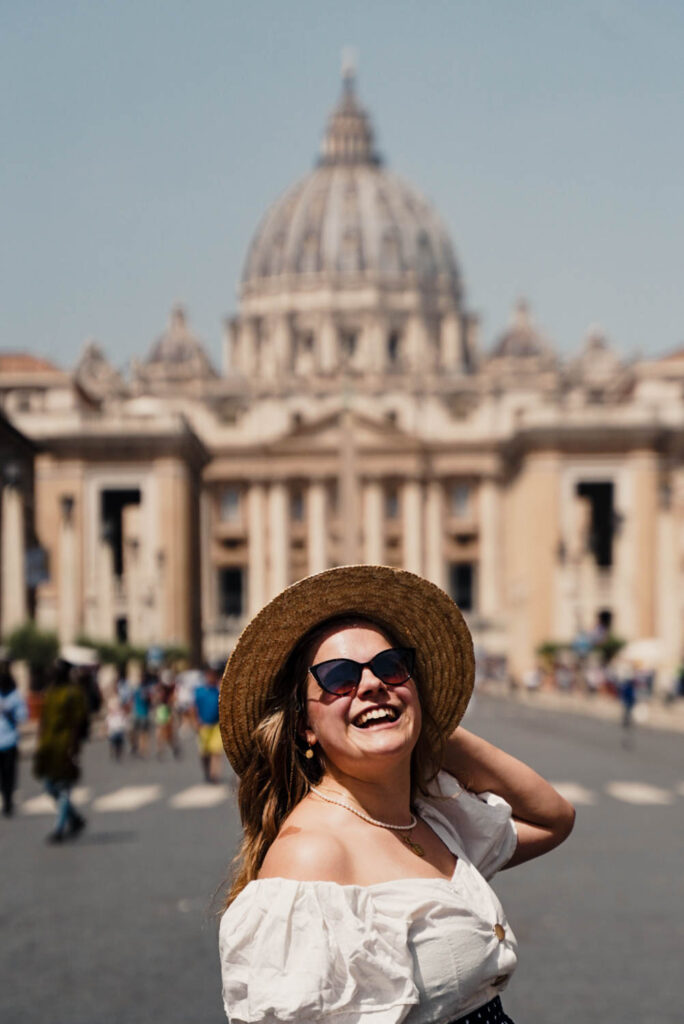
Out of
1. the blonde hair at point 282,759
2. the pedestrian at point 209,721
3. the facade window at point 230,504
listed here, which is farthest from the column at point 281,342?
the blonde hair at point 282,759

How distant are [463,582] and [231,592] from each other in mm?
14298

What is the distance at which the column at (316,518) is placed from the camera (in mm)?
127750

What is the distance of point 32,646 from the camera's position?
46.1m

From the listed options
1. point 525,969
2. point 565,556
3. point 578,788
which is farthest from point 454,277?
point 525,969

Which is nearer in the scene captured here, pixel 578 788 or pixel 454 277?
pixel 578 788

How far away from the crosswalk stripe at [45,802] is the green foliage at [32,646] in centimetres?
2039

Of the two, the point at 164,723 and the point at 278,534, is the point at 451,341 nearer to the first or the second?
the point at 278,534

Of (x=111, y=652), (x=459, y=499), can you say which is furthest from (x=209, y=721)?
(x=459, y=499)

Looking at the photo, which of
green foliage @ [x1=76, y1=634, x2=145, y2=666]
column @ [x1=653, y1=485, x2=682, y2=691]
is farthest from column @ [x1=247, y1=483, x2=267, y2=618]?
green foliage @ [x1=76, y1=634, x2=145, y2=666]

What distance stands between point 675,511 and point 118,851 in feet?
239

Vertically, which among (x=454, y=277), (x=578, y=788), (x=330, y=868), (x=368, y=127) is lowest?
(x=578, y=788)

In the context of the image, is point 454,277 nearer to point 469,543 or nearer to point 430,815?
point 469,543

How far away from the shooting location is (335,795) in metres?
3.84

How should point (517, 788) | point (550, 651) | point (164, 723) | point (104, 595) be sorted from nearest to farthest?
point (517, 788) → point (164, 723) → point (104, 595) → point (550, 651)
